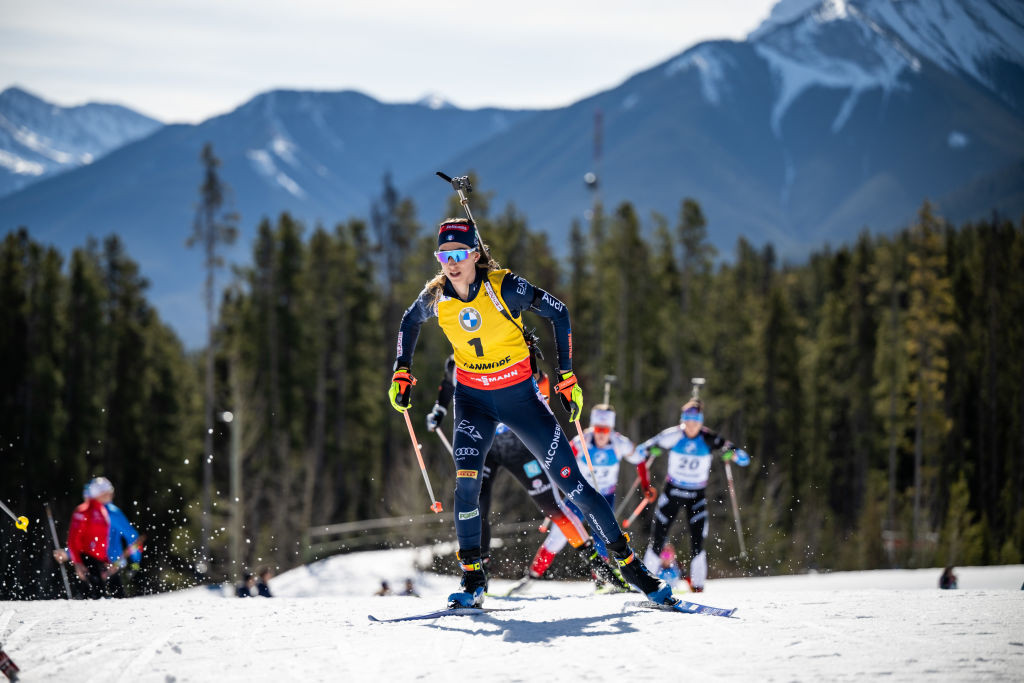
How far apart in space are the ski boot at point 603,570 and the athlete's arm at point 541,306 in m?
2.95

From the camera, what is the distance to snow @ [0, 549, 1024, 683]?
4.64 m

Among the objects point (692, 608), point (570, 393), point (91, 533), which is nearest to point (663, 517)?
point (692, 608)

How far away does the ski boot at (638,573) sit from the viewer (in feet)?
20.5

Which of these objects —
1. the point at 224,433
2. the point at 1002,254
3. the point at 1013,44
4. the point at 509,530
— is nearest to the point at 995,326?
the point at 1002,254

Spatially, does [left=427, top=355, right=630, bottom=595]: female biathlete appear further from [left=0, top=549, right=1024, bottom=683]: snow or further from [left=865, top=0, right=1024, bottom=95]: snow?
[left=865, top=0, right=1024, bottom=95]: snow

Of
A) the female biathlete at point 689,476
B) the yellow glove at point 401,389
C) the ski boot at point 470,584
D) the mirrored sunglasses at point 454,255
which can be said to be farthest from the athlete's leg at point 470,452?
the female biathlete at point 689,476

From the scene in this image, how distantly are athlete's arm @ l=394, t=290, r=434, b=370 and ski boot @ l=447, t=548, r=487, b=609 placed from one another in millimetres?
1410

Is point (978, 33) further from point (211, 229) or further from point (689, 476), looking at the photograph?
point (211, 229)

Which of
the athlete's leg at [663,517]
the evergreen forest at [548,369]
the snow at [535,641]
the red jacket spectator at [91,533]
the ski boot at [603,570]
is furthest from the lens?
the evergreen forest at [548,369]

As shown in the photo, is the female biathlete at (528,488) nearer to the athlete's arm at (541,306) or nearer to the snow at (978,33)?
the athlete's arm at (541,306)

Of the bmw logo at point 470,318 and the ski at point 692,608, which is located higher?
the bmw logo at point 470,318

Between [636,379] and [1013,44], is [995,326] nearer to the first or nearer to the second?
[636,379]

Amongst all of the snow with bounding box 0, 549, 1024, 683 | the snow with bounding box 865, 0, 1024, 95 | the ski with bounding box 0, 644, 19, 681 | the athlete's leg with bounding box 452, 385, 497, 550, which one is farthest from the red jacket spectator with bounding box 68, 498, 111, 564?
the snow with bounding box 865, 0, 1024, 95

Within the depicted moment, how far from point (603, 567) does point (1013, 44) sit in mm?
26269
